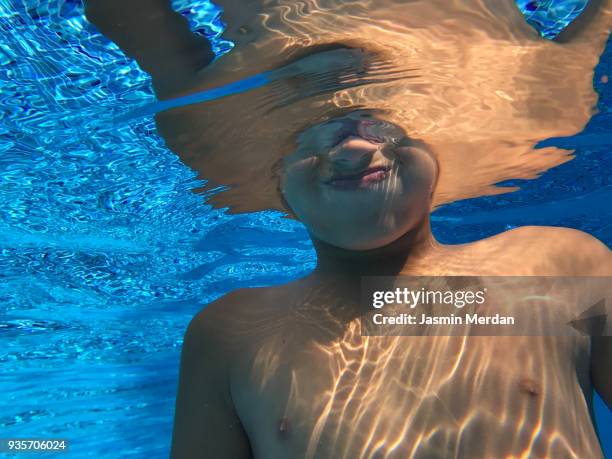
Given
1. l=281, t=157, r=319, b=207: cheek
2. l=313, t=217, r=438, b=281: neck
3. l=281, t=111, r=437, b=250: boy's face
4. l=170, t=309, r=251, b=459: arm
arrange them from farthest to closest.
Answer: l=281, t=157, r=319, b=207: cheek, l=313, t=217, r=438, b=281: neck, l=281, t=111, r=437, b=250: boy's face, l=170, t=309, r=251, b=459: arm

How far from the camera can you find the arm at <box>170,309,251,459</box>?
127 inches

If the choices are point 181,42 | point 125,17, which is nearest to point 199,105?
point 181,42

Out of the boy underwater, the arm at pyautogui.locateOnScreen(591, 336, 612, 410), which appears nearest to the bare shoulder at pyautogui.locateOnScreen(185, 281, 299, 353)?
the boy underwater

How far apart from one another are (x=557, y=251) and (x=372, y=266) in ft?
4.54

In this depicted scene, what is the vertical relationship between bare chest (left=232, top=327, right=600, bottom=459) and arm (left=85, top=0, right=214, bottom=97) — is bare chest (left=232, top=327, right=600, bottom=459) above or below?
below

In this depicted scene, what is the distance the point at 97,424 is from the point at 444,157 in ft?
101

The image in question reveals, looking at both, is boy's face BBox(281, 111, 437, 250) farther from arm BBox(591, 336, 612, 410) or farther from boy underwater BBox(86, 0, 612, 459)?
arm BBox(591, 336, 612, 410)

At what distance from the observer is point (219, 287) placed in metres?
15.5

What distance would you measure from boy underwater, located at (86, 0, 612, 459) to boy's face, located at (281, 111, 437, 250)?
2 cm

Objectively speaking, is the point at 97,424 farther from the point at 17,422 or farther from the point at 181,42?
the point at 181,42

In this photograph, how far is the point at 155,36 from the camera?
14.9 ft

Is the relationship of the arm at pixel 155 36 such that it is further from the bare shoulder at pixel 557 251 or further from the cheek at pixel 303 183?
the bare shoulder at pixel 557 251

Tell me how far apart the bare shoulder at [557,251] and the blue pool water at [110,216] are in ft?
8.02

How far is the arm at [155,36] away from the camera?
418 centimetres
